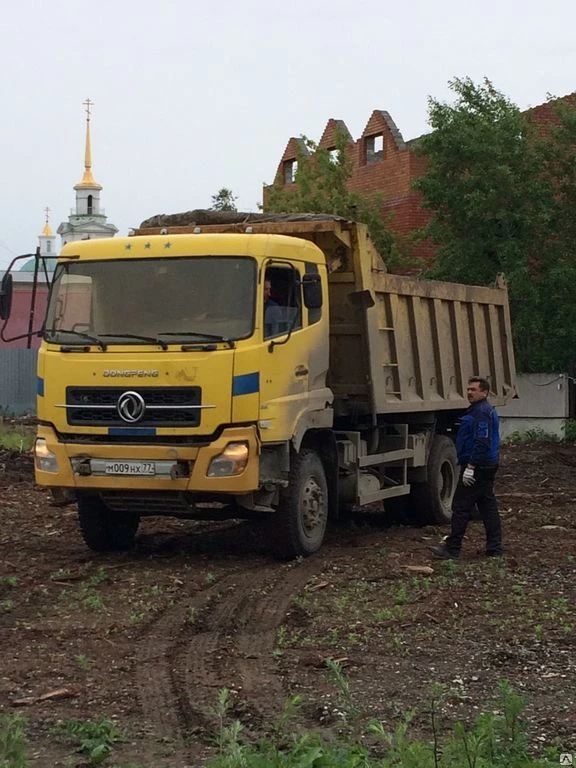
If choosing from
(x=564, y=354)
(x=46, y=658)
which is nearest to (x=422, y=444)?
(x=46, y=658)

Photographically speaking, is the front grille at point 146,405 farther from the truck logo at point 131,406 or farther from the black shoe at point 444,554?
the black shoe at point 444,554

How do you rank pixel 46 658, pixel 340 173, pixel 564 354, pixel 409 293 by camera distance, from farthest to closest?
pixel 340 173 < pixel 564 354 < pixel 409 293 < pixel 46 658

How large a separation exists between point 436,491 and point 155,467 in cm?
463

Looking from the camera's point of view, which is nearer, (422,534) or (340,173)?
(422,534)

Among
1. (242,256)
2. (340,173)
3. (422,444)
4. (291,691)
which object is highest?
(340,173)

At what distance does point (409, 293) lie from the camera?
12820 mm

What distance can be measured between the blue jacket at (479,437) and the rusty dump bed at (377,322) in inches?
40.6

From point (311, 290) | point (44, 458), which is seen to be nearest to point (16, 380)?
point (44, 458)

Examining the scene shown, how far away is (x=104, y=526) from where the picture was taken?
444 inches

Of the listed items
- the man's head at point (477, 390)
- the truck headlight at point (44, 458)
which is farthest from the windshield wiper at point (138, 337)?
the man's head at point (477, 390)

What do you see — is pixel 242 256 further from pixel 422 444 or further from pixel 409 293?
pixel 422 444

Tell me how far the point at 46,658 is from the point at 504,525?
22.9 feet

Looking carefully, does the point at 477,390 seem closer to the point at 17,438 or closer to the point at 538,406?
the point at 17,438

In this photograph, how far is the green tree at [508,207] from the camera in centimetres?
2381
